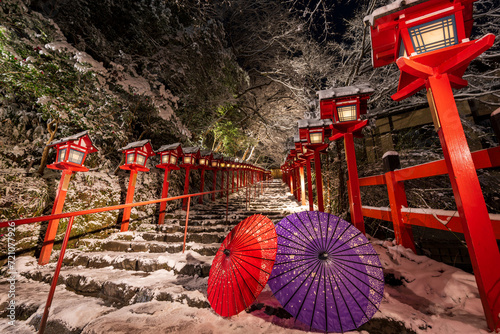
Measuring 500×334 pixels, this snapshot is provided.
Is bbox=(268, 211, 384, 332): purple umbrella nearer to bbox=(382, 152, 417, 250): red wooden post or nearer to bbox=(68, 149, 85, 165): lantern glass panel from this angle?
bbox=(382, 152, 417, 250): red wooden post

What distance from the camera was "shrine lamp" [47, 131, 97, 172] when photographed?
Result: 3.96 meters

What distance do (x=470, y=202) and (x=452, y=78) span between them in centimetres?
148

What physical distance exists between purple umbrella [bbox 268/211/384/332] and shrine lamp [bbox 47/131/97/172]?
5087 mm

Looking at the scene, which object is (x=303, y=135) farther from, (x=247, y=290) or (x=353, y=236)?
(x=247, y=290)

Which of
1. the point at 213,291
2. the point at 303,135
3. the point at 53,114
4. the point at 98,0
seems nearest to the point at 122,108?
the point at 53,114

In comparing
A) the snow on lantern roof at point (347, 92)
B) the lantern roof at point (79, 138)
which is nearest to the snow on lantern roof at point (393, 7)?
the snow on lantern roof at point (347, 92)

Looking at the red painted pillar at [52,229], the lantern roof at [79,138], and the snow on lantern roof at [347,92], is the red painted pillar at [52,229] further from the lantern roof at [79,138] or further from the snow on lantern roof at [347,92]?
the snow on lantern roof at [347,92]

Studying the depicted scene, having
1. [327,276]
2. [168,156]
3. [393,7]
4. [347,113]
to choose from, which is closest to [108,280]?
[327,276]

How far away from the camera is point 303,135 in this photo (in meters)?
5.90

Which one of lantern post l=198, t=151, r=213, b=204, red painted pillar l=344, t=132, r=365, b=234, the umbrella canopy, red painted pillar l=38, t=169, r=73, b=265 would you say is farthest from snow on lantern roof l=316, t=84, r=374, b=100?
lantern post l=198, t=151, r=213, b=204

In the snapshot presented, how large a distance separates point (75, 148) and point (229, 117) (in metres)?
11.7

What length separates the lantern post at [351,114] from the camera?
11.9 ft

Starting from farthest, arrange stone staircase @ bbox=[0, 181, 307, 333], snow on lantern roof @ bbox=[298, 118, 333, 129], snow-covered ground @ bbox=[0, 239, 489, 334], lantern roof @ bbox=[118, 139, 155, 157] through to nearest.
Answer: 1. lantern roof @ bbox=[118, 139, 155, 157]
2. snow on lantern roof @ bbox=[298, 118, 333, 129]
3. stone staircase @ bbox=[0, 181, 307, 333]
4. snow-covered ground @ bbox=[0, 239, 489, 334]

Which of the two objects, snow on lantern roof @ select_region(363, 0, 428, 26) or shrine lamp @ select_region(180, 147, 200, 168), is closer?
snow on lantern roof @ select_region(363, 0, 428, 26)
